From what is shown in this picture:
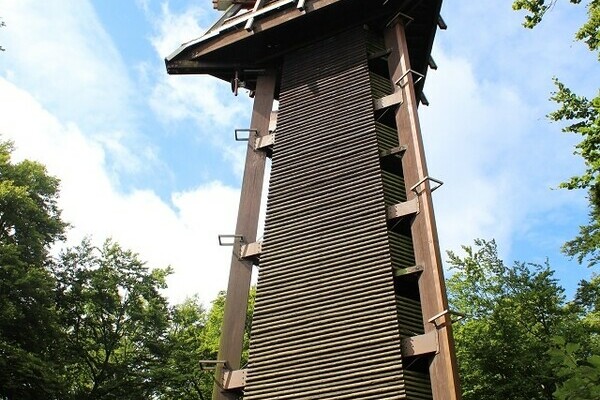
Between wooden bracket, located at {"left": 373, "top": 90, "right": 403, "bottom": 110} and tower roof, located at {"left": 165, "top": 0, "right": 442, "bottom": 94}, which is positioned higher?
tower roof, located at {"left": 165, "top": 0, "right": 442, "bottom": 94}

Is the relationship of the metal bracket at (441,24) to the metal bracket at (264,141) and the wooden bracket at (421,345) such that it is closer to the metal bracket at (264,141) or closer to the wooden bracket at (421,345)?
the metal bracket at (264,141)

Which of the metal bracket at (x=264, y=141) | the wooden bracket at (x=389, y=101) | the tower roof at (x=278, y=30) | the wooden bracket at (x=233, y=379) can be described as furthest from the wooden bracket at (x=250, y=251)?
the tower roof at (x=278, y=30)

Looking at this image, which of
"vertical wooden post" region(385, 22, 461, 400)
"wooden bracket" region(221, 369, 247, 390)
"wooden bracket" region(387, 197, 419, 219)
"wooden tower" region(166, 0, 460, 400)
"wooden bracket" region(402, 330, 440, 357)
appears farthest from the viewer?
"wooden bracket" region(387, 197, 419, 219)

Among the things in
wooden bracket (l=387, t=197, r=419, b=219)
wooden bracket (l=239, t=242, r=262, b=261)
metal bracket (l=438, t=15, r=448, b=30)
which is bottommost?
wooden bracket (l=239, t=242, r=262, b=261)

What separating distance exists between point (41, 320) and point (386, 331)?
45.1 ft

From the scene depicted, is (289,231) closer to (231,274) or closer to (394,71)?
(231,274)

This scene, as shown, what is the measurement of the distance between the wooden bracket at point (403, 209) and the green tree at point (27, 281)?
11927 millimetres

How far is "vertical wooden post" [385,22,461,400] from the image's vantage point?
8.19 meters

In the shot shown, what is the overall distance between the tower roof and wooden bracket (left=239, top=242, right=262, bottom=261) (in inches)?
208

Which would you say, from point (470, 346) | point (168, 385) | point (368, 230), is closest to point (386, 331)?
point (368, 230)

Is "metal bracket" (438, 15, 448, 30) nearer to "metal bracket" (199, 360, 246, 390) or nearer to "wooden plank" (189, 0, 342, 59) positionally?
"wooden plank" (189, 0, 342, 59)

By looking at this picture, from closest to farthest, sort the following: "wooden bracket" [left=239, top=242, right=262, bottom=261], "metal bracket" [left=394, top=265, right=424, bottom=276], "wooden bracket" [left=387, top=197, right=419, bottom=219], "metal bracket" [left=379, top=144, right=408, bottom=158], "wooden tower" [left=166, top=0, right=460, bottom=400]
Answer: "wooden tower" [left=166, top=0, right=460, bottom=400]
"metal bracket" [left=394, top=265, right=424, bottom=276]
"wooden bracket" [left=387, top=197, right=419, bottom=219]
"metal bracket" [left=379, top=144, right=408, bottom=158]
"wooden bracket" [left=239, top=242, right=262, bottom=261]

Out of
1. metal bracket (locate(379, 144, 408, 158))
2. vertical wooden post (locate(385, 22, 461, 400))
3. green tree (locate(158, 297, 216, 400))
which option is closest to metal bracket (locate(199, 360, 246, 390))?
vertical wooden post (locate(385, 22, 461, 400))

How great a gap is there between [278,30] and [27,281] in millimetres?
11096
